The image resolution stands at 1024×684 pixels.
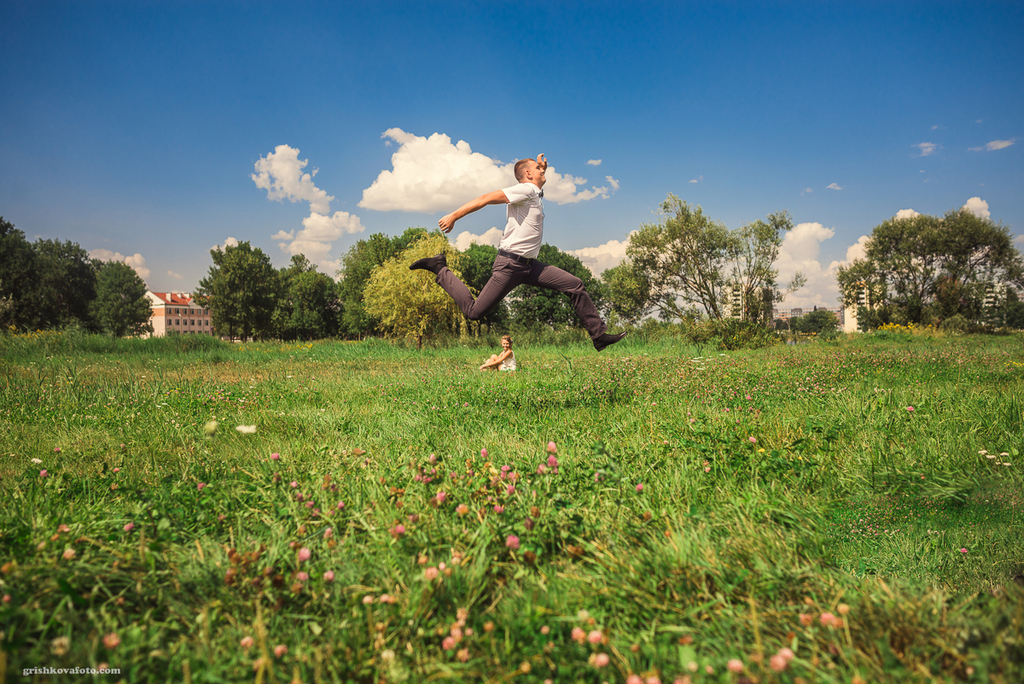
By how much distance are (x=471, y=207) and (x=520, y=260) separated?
0.83m

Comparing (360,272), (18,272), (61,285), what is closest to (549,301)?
(360,272)

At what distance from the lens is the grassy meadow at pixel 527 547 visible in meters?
1.57

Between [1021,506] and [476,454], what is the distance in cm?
352

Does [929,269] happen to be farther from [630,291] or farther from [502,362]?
[502,362]

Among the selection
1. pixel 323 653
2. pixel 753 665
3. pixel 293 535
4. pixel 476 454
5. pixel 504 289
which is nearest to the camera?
pixel 753 665

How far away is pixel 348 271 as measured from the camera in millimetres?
64125

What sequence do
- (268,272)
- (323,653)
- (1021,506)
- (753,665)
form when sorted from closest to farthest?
(753,665)
(323,653)
(1021,506)
(268,272)

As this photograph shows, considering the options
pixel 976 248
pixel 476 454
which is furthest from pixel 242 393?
pixel 976 248

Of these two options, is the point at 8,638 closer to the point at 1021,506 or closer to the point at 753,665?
the point at 753,665

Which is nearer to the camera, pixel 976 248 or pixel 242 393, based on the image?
pixel 242 393

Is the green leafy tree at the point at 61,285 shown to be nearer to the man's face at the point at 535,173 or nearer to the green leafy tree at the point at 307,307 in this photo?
the green leafy tree at the point at 307,307

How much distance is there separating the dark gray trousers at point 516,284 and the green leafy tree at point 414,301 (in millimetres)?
18455

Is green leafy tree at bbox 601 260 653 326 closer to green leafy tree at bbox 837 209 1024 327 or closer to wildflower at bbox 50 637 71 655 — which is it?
green leafy tree at bbox 837 209 1024 327

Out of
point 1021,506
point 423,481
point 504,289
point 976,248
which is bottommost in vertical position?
point 1021,506
